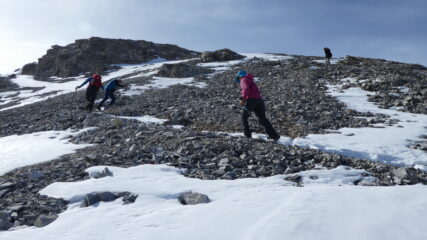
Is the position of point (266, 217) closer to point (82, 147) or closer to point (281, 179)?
point (281, 179)

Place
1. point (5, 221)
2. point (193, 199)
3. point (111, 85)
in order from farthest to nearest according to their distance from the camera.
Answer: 1. point (111, 85)
2. point (193, 199)
3. point (5, 221)

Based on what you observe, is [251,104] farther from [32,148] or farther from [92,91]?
[92,91]

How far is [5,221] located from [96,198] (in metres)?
1.41

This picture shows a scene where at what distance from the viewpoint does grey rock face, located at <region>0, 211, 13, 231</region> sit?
218 inches

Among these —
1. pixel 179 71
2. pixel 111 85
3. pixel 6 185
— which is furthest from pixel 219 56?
pixel 6 185

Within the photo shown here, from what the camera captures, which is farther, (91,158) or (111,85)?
(111,85)

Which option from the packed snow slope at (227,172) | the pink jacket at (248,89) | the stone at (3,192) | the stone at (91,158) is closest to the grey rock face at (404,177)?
the packed snow slope at (227,172)

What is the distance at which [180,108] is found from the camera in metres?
17.6

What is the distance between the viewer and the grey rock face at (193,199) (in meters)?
5.96

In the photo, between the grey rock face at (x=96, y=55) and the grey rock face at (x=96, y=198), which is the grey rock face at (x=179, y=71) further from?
the grey rock face at (x=96, y=55)

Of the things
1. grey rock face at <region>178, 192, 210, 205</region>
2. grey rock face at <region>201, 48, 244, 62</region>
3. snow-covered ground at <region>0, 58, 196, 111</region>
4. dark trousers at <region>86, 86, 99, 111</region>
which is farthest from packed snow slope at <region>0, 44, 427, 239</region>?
grey rock face at <region>201, 48, 244, 62</region>

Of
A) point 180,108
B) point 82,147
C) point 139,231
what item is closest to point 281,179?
point 139,231

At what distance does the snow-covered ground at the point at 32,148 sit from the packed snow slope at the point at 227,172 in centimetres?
6

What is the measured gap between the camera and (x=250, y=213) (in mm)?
5258
